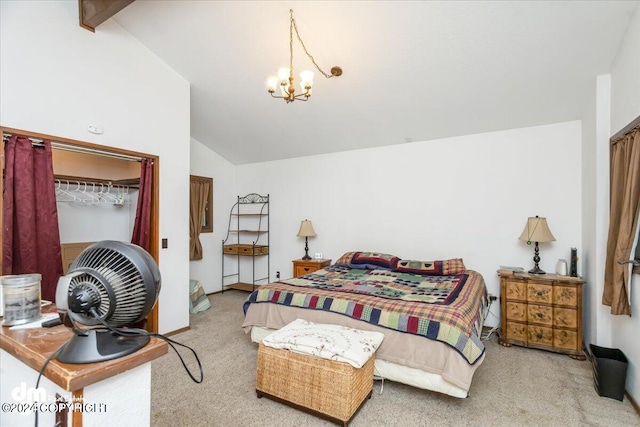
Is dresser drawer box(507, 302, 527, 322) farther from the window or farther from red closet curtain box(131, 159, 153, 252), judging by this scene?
the window

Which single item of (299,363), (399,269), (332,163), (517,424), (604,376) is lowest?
(517,424)

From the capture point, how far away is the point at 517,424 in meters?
1.98

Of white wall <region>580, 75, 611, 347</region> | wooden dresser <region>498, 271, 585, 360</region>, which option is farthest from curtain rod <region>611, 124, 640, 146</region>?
wooden dresser <region>498, 271, 585, 360</region>

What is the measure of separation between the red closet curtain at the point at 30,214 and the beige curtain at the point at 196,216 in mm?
2323

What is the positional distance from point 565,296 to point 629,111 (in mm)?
1645

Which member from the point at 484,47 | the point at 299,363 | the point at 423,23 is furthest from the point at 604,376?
the point at 423,23

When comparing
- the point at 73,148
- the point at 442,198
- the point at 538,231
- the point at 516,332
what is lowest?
the point at 516,332

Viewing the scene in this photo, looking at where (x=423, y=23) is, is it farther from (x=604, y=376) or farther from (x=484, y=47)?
(x=604, y=376)

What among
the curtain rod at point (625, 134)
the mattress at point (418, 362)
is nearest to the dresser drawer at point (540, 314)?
the mattress at point (418, 362)

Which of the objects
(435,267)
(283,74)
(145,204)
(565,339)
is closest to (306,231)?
(435,267)

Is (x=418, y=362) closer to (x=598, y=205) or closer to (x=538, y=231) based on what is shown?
(x=538, y=231)

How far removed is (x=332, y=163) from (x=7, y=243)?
3703 millimetres

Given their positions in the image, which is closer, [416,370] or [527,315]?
[416,370]

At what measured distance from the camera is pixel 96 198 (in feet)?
12.9
